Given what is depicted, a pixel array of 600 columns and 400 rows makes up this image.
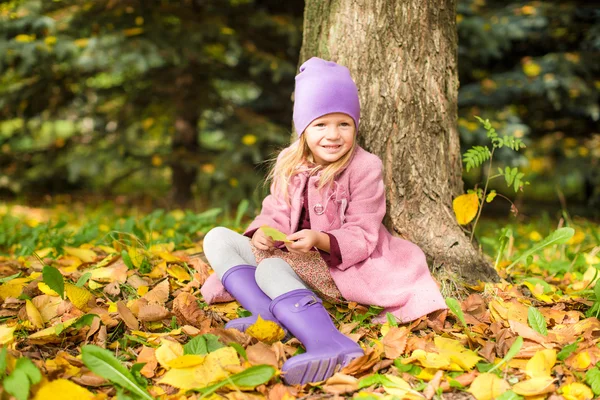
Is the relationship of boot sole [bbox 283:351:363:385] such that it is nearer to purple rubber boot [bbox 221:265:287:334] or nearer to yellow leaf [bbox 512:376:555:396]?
purple rubber boot [bbox 221:265:287:334]

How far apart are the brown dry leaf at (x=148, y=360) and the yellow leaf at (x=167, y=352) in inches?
1.1

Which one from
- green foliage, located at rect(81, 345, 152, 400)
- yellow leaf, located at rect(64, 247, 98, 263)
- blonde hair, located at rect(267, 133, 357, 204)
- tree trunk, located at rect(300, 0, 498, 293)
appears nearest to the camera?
green foliage, located at rect(81, 345, 152, 400)

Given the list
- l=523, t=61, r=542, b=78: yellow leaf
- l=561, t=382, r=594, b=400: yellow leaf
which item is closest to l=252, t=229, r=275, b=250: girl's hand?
l=561, t=382, r=594, b=400: yellow leaf

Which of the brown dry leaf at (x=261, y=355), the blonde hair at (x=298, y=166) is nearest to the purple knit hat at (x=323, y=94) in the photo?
the blonde hair at (x=298, y=166)

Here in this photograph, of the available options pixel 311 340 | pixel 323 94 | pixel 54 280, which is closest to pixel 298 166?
pixel 323 94

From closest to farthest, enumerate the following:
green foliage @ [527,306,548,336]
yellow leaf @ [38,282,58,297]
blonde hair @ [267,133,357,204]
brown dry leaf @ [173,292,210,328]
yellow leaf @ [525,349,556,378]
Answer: yellow leaf @ [525,349,556,378]
green foliage @ [527,306,548,336]
brown dry leaf @ [173,292,210,328]
yellow leaf @ [38,282,58,297]
blonde hair @ [267,133,357,204]

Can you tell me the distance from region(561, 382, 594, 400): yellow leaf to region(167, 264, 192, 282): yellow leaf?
1.59m

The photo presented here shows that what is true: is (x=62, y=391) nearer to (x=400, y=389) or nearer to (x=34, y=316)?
(x=34, y=316)

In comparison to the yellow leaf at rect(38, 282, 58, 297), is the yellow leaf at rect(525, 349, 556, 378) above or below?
above

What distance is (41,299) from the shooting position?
199 centimetres

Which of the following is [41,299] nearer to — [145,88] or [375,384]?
[375,384]

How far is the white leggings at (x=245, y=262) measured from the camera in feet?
6.34

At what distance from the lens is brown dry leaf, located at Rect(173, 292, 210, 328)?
1.99m

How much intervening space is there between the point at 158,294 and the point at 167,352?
1.64 feet
